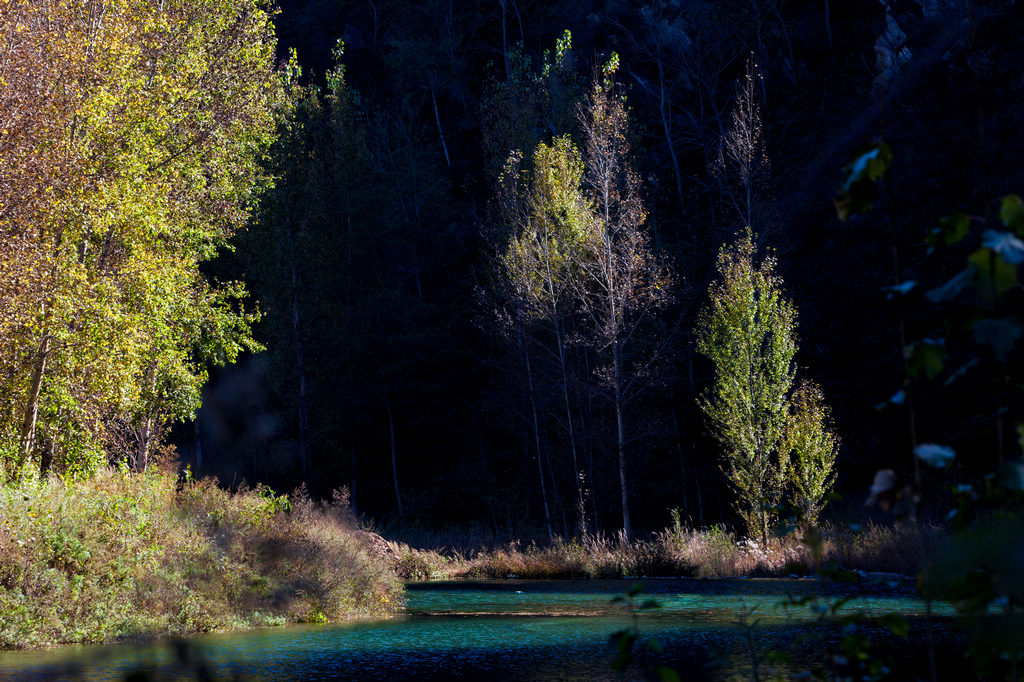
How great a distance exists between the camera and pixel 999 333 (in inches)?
75.4

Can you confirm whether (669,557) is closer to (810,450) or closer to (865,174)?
(810,450)

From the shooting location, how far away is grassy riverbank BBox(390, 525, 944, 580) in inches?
827

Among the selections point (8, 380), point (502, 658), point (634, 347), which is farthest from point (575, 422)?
point (502, 658)

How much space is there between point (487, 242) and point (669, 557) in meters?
16.8

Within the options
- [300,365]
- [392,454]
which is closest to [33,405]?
[300,365]

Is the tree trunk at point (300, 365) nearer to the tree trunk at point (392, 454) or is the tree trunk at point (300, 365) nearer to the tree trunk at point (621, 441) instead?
the tree trunk at point (392, 454)

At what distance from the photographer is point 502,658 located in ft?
38.2

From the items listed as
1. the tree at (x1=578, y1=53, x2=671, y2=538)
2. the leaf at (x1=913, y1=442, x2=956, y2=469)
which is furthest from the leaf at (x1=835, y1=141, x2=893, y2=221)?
the tree at (x1=578, y1=53, x2=671, y2=538)

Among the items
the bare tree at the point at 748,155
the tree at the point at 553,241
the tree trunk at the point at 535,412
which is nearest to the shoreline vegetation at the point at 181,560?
the tree at the point at 553,241

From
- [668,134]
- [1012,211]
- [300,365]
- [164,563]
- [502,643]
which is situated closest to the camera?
[1012,211]

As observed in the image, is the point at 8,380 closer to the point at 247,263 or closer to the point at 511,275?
the point at 511,275

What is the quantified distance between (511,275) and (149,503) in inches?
731

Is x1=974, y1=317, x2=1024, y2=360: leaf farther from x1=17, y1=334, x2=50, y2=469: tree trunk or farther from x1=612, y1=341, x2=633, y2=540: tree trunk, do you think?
x1=612, y1=341, x2=633, y2=540: tree trunk

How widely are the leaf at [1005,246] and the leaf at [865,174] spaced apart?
1.35 ft
